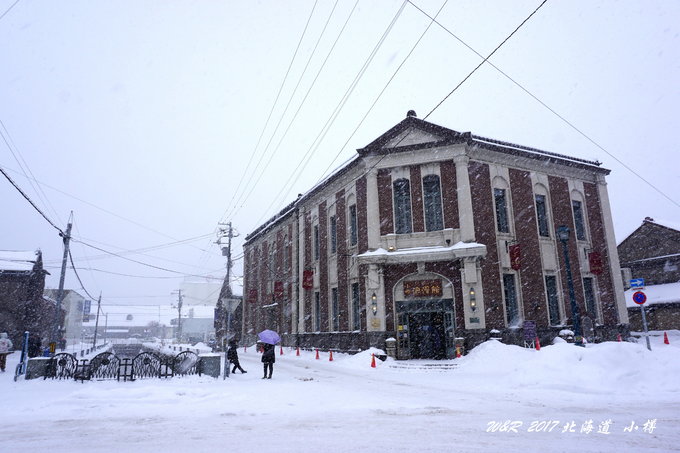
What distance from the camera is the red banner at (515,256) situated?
2066cm

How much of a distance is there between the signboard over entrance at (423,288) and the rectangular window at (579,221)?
32.4 feet

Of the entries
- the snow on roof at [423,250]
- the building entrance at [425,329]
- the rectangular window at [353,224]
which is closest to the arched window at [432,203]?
the snow on roof at [423,250]

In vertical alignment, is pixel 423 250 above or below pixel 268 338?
above

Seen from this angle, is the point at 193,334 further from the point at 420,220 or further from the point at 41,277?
the point at 420,220

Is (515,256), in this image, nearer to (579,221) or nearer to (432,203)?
(432,203)

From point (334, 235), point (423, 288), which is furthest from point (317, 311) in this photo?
point (423, 288)

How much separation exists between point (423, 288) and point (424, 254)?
1.71 meters

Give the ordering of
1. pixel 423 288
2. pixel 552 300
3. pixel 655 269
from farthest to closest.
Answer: pixel 655 269
pixel 552 300
pixel 423 288

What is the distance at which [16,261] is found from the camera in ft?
129

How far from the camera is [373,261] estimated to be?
2098 centimetres

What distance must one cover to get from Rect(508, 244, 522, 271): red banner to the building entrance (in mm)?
3739

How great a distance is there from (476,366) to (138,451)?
1355cm

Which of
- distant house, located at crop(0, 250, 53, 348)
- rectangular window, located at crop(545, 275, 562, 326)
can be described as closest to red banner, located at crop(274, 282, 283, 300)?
rectangular window, located at crop(545, 275, 562, 326)

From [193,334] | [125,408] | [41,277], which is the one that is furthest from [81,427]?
[193,334]
